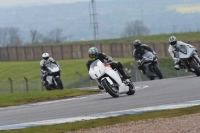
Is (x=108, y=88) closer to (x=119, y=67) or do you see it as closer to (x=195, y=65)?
(x=119, y=67)

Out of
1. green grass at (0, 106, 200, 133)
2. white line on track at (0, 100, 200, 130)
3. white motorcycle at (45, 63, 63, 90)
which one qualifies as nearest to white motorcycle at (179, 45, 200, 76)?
Answer: white motorcycle at (45, 63, 63, 90)

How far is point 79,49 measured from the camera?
88.3 meters

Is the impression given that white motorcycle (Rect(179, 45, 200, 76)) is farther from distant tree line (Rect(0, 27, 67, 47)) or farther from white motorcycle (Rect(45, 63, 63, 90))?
Answer: distant tree line (Rect(0, 27, 67, 47))

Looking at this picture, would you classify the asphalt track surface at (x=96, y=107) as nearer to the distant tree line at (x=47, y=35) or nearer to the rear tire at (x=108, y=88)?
the rear tire at (x=108, y=88)

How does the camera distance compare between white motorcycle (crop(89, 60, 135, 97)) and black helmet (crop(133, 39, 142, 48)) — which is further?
black helmet (crop(133, 39, 142, 48))

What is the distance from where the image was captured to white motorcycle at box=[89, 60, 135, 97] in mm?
20094

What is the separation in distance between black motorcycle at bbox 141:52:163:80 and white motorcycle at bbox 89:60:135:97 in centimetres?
1137

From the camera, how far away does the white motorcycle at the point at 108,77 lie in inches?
791

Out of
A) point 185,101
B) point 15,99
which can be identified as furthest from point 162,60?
point 185,101

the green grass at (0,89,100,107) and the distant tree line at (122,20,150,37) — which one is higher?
the green grass at (0,89,100,107)

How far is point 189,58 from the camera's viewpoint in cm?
2773

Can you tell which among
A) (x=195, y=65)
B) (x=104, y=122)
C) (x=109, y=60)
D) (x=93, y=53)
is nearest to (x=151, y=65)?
(x=195, y=65)

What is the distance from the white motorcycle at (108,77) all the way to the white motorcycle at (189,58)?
24.0 feet

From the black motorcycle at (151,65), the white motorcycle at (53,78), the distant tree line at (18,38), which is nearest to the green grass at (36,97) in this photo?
the white motorcycle at (53,78)
